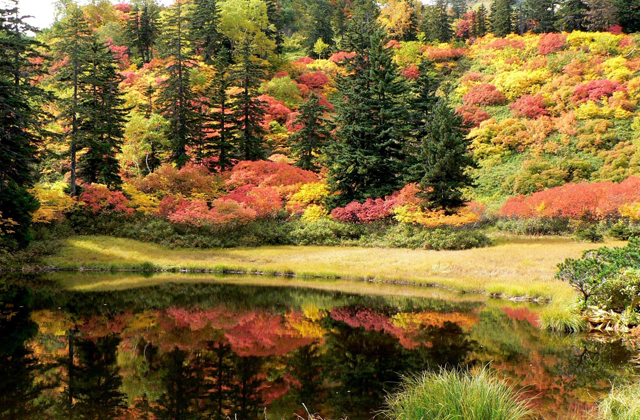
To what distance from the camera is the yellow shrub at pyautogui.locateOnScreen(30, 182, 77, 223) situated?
90.1ft

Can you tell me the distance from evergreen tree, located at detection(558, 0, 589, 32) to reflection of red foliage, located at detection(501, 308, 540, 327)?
61965 mm

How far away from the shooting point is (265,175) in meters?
35.1

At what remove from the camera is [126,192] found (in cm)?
3222

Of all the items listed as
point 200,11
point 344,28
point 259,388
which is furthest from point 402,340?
point 344,28

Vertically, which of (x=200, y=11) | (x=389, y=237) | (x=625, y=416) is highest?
(x=200, y=11)

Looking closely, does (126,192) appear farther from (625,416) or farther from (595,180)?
(595,180)

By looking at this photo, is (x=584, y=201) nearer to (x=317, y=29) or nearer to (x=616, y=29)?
(x=616, y=29)

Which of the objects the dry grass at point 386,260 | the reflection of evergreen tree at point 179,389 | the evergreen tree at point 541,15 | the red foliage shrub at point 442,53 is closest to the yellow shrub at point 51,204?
the dry grass at point 386,260

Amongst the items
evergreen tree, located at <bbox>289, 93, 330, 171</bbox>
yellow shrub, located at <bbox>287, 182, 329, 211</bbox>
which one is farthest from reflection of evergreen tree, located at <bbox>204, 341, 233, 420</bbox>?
evergreen tree, located at <bbox>289, 93, 330, 171</bbox>

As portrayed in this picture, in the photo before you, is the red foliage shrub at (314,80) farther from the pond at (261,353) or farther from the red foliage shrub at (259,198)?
the pond at (261,353)

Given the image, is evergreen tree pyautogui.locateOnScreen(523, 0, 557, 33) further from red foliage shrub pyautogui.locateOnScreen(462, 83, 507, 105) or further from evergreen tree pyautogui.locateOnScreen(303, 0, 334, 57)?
evergreen tree pyautogui.locateOnScreen(303, 0, 334, 57)

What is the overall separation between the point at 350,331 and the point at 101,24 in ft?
240

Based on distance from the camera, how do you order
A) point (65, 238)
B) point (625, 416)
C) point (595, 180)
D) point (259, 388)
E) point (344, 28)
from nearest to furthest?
point (625, 416), point (259, 388), point (65, 238), point (595, 180), point (344, 28)

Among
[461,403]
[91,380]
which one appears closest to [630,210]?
[461,403]
